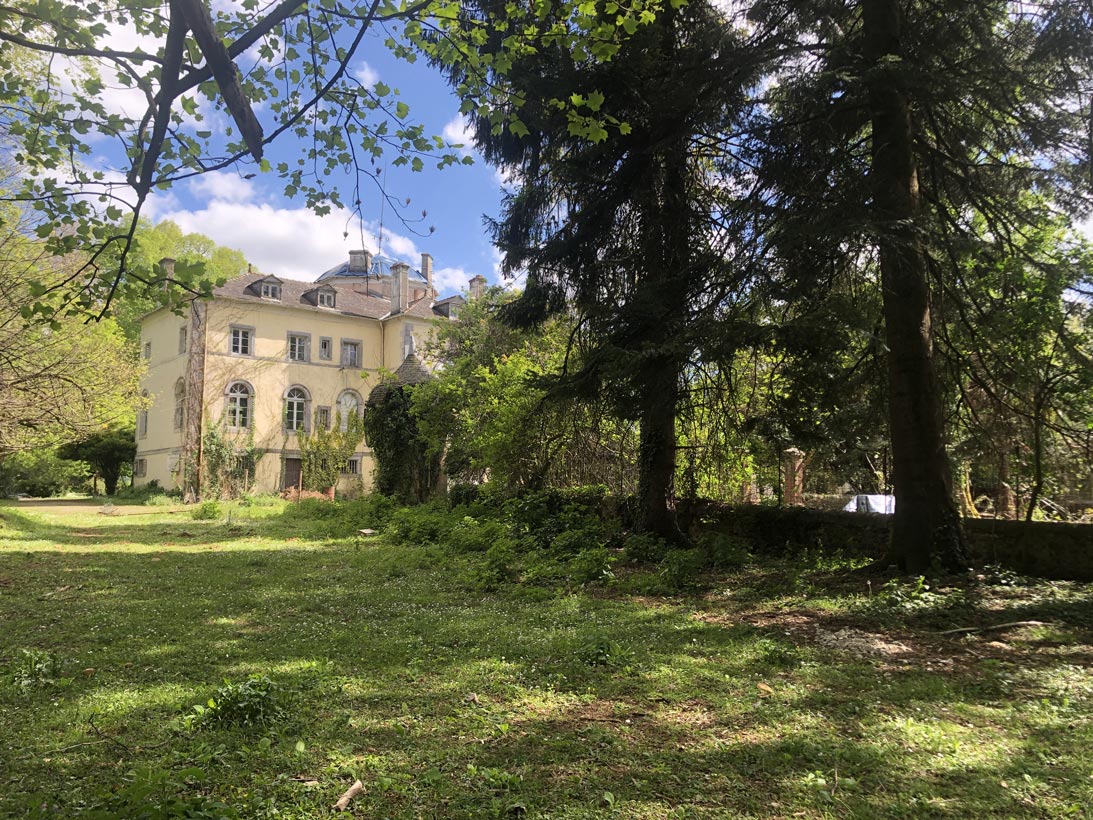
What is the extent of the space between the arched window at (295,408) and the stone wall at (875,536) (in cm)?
2623

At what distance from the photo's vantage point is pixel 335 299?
35.6 m

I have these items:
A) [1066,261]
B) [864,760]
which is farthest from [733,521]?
[864,760]

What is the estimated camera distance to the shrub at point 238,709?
3.74 m

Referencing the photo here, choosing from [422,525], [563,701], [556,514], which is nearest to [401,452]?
[422,525]

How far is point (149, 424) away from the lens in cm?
3338

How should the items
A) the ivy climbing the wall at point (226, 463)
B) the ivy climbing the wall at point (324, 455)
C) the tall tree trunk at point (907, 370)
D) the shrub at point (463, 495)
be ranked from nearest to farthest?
the tall tree trunk at point (907, 370) < the shrub at point (463, 495) < the ivy climbing the wall at point (226, 463) < the ivy climbing the wall at point (324, 455)

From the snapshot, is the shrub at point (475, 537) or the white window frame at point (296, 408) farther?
the white window frame at point (296, 408)

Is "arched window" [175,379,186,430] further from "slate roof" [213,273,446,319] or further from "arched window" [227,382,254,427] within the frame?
"slate roof" [213,273,446,319]

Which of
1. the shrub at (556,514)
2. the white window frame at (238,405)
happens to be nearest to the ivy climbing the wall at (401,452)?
the shrub at (556,514)

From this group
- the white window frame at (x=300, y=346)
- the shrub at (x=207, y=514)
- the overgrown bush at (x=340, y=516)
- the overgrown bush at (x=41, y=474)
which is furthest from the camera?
the white window frame at (x=300, y=346)

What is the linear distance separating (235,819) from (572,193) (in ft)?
32.2

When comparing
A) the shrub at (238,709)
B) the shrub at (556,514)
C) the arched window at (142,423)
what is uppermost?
the arched window at (142,423)

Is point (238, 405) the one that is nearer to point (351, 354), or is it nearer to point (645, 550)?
point (351, 354)

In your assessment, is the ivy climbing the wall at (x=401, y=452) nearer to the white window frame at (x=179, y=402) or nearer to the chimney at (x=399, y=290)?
the white window frame at (x=179, y=402)
